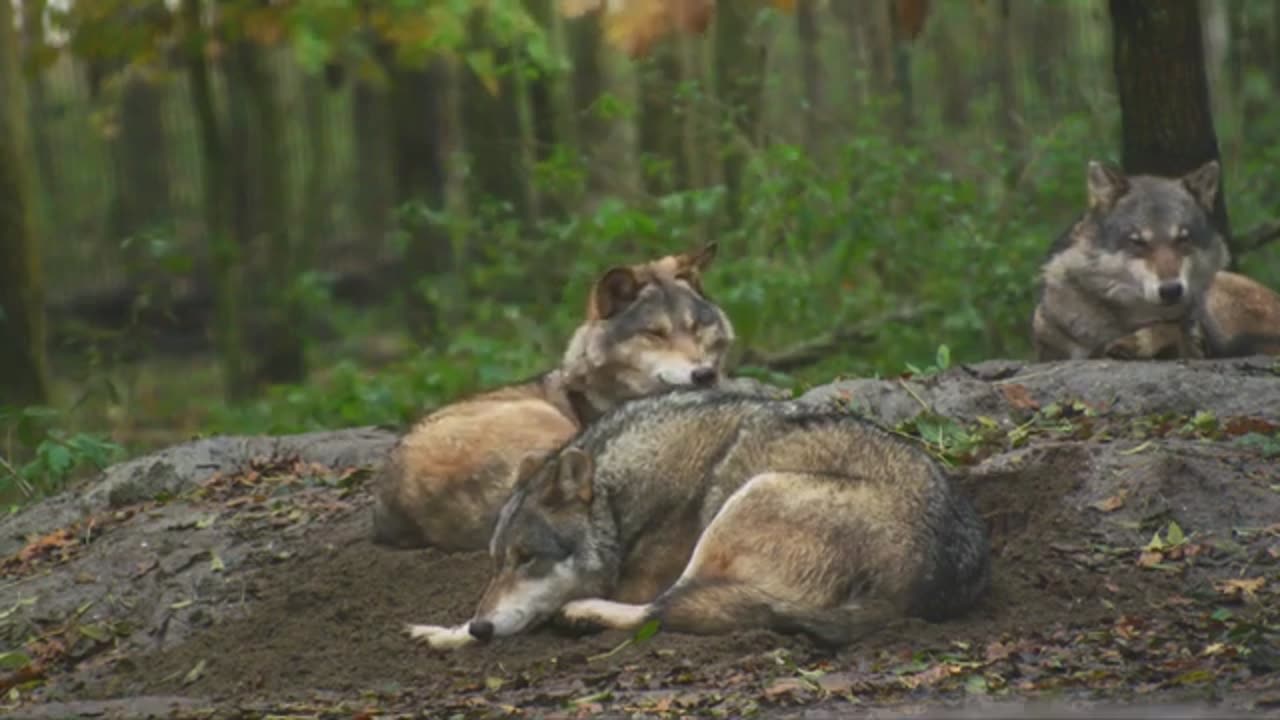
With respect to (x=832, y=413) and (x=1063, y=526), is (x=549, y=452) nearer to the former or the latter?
(x=832, y=413)

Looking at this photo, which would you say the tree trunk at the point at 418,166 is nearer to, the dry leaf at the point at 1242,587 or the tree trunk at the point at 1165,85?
the tree trunk at the point at 1165,85

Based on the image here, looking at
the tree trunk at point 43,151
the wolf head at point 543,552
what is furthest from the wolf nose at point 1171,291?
the tree trunk at point 43,151

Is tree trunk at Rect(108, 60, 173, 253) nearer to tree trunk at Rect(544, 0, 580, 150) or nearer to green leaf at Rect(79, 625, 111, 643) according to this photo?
tree trunk at Rect(544, 0, 580, 150)

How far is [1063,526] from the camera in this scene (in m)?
7.99

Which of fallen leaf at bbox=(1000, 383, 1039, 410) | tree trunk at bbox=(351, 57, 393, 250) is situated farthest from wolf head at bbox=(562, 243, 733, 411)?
tree trunk at bbox=(351, 57, 393, 250)

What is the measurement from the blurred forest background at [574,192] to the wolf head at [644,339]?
1.43 meters

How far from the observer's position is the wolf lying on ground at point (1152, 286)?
11242 mm

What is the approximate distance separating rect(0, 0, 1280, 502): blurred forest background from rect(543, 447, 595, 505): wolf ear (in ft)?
4.99

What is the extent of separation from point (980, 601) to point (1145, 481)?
120 centimetres

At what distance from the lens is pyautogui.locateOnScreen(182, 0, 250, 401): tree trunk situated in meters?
18.4

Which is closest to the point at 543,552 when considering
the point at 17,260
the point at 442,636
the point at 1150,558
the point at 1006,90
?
the point at 442,636

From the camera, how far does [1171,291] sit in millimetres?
11062

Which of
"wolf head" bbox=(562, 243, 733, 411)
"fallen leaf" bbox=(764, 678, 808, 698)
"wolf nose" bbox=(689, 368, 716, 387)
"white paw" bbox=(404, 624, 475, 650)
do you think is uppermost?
"wolf head" bbox=(562, 243, 733, 411)

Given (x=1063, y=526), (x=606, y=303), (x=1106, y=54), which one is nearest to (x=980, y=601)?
(x=1063, y=526)
